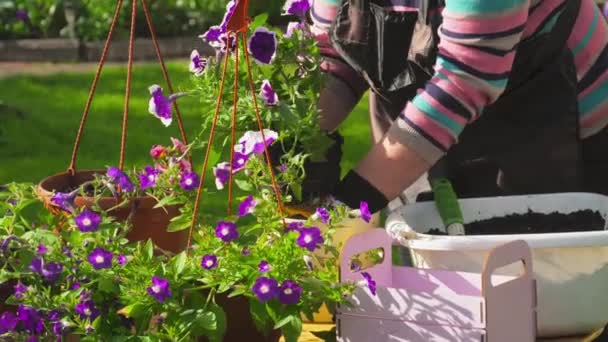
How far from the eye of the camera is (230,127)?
2.03 metres

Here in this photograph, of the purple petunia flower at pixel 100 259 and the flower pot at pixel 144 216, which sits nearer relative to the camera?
the purple petunia flower at pixel 100 259

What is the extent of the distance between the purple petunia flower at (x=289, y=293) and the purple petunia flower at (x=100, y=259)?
0.26 meters

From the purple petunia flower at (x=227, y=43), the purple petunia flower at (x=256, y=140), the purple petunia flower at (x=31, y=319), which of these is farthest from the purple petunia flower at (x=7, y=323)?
the purple petunia flower at (x=227, y=43)

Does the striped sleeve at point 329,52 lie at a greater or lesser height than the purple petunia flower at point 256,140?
greater

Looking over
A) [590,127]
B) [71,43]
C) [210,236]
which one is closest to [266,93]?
[210,236]

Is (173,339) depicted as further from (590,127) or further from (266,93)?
(590,127)

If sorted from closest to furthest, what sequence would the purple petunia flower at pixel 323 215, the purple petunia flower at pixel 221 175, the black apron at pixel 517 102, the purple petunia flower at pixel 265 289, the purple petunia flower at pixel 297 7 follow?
1. the purple petunia flower at pixel 265 289
2. the purple petunia flower at pixel 323 215
3. the purple petunia flower at pixel 221 175
4. the purple petunia flower at pixel 297 7
5. the black apron at pixel 517 102

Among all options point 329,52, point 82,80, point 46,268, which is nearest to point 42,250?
point 46,268

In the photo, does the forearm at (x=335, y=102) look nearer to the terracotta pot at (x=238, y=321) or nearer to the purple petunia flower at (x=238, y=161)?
the purple petunia flower at (x=238, y=161)

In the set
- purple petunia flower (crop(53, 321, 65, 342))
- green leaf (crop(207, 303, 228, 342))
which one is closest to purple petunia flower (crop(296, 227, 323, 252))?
green leaf (crop(207, 303, 228, 342))

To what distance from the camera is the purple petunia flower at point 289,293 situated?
1736mm

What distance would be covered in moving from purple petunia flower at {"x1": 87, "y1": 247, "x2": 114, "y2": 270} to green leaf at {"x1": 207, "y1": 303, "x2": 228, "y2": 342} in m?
0.16

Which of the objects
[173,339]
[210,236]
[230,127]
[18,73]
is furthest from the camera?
[18,73]

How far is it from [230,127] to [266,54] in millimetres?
139
